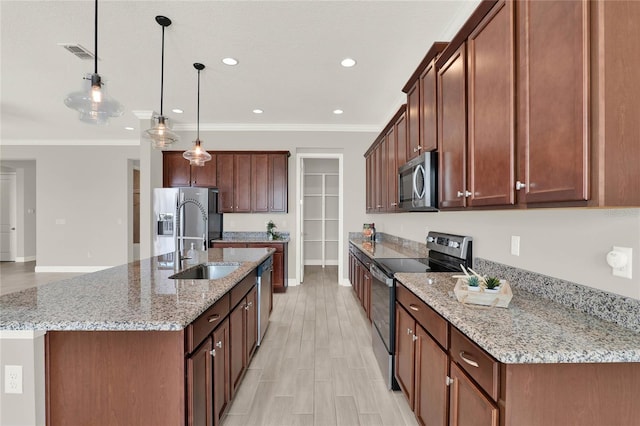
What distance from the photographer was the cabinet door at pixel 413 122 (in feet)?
7.98

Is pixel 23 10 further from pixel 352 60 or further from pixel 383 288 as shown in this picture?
pixel 383 288

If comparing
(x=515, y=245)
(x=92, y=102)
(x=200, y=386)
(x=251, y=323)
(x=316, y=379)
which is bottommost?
(x=316, y=379)

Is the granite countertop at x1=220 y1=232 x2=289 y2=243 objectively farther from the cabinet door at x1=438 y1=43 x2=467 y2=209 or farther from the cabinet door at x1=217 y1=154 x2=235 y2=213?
the cabinet door at x1=438 y1=43 x2=467 y2=209

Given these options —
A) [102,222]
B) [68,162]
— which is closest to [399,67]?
[102,222]

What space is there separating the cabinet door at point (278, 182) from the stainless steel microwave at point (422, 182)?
302 cm

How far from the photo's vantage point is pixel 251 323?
2.59 metres

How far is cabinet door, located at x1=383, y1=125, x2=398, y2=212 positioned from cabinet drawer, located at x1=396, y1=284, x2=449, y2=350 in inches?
54.8

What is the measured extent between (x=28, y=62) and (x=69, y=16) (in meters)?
1.32

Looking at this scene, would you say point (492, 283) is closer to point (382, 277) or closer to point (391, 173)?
point (382, 277)

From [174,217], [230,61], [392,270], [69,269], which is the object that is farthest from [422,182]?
[69,269]

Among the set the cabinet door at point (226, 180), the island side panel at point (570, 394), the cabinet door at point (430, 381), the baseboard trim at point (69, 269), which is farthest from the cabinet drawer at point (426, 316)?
the baseboard trim at point (69, 269)

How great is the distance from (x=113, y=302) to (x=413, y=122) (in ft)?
8.00

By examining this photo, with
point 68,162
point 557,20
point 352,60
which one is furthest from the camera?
point 68,162

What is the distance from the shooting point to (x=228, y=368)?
1863 millimetres
